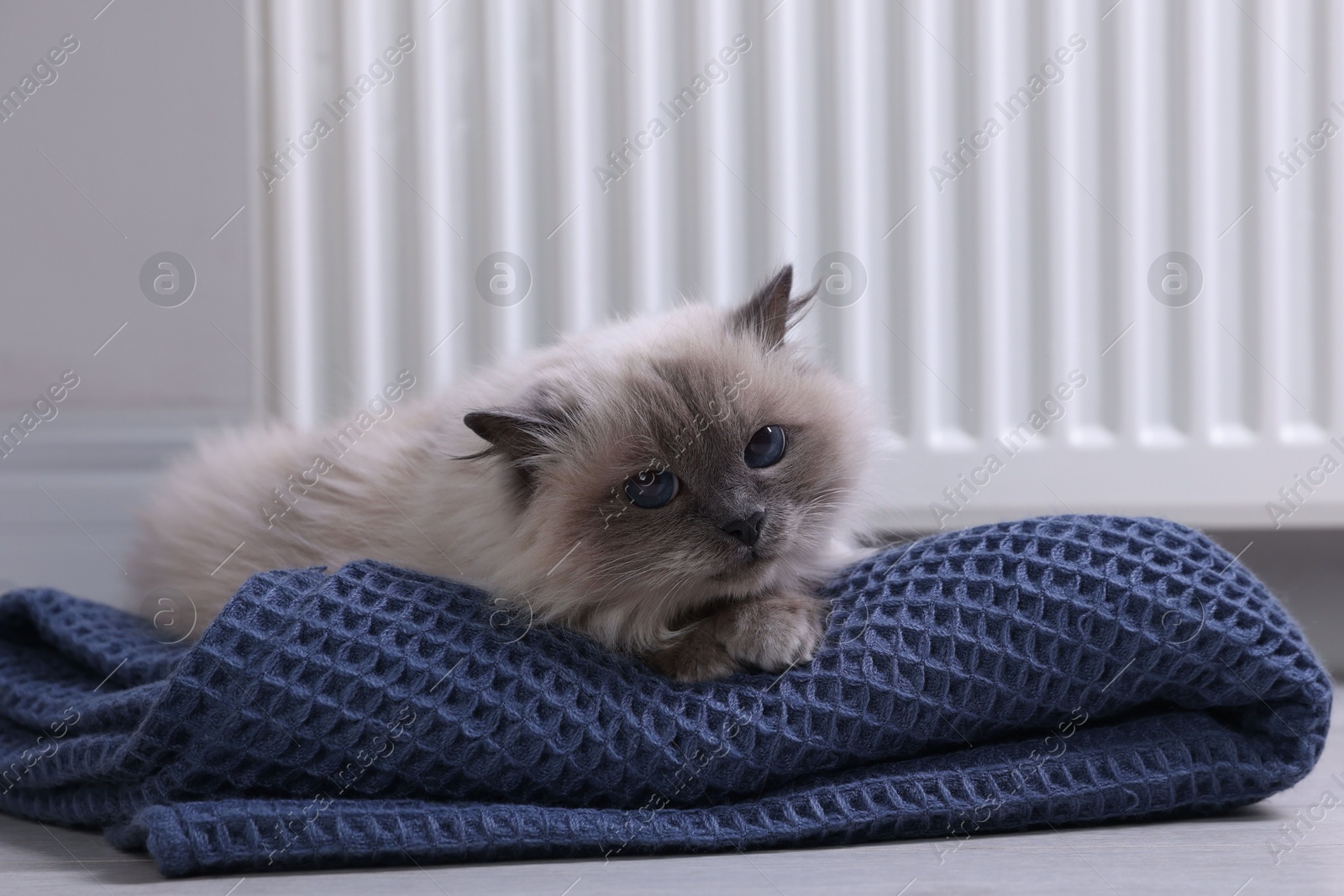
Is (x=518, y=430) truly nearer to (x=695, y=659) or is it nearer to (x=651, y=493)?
(x=651, y=493)

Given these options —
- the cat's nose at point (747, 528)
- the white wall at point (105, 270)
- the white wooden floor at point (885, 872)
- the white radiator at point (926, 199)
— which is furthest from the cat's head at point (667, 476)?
the white wall at point (105, 270)

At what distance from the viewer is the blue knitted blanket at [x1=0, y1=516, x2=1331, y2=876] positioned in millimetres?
903

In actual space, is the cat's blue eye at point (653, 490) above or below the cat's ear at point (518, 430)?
below

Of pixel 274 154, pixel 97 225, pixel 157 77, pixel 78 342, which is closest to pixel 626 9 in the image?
pixel 274 154

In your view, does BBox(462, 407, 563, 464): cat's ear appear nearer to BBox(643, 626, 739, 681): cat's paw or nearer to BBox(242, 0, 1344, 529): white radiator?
BBox(643, 626, 739, 681): cat's paw

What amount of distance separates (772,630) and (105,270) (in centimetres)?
155

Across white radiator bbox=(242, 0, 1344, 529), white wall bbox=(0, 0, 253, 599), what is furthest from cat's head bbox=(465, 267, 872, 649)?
white wall bbox=(0, 0, 253, 599)

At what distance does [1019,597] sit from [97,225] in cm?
177

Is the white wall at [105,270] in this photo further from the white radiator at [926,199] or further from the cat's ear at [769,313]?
the cat's ear at [769,313]

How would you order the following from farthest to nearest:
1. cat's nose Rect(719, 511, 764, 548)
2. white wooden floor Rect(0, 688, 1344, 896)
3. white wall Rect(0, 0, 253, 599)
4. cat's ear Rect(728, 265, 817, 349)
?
white wall Rect(0, 0, 253, 599) < cat's ear Rect(728, 265, 817, 349) < cat's nose Rect(719, 511, 764, 548) < white wooden floor Rect(0, 688, 1344, 896)

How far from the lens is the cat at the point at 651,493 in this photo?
1020mm

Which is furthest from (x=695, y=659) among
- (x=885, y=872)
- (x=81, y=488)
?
(x=81, y=488)

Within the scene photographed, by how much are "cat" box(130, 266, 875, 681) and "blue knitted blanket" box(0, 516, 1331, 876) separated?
5 centimetres

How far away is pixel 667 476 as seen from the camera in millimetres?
1032
